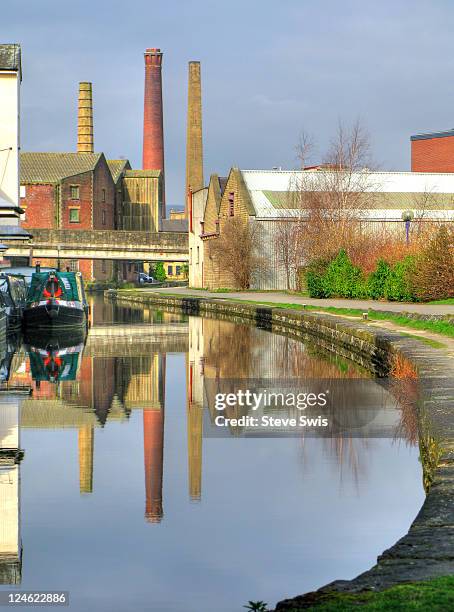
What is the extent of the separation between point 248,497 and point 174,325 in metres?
24.9

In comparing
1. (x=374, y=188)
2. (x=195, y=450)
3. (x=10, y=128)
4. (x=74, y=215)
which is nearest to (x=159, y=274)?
(x=74, y=215)

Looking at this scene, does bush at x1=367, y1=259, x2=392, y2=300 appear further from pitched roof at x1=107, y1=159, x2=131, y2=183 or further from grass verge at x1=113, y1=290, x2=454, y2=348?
pitched roof at x1=107, y1=159, x2=131, y2=183

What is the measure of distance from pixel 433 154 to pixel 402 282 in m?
46.6

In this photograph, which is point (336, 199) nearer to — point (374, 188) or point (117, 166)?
point (374, 188)

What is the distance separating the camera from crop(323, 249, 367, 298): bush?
36719 mm

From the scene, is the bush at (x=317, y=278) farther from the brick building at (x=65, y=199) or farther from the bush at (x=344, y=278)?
the brick building at (x=65, y=199)

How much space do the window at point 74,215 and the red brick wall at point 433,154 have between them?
25.9 meters

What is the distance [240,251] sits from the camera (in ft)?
170

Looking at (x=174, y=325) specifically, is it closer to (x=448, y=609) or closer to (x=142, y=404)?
(x=142, y=404)

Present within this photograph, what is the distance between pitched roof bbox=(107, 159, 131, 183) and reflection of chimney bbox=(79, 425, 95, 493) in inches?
3206

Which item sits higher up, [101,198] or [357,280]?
[101,198]

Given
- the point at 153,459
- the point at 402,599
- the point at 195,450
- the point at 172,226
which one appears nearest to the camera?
the point at 402,599

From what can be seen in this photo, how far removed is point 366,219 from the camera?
163 feet

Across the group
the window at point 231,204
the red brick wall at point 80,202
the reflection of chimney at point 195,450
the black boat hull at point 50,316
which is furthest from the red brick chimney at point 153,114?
the reflection of chimney at point 195,450
